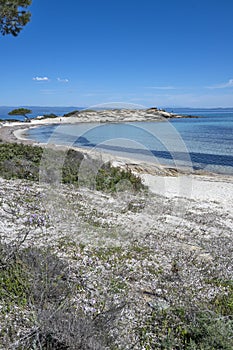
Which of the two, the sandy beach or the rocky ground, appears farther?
the sandy beach

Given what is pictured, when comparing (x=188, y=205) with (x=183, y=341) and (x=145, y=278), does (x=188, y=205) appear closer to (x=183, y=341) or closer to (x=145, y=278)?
(x=145, y=278)

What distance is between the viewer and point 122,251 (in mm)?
6121

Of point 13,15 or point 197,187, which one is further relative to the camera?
point 197,187

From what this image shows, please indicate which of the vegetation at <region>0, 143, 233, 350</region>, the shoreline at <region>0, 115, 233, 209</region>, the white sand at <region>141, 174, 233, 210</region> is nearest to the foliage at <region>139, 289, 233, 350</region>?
the vegetation at <region>0, 143, 233, 350</region>

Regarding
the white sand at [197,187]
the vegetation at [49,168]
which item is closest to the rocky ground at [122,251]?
the vegetation at [49,168]

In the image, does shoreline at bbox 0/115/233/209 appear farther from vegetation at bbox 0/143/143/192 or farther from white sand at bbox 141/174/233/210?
vegetation at bbox 0/143/143/192

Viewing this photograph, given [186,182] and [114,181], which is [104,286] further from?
[186,182]

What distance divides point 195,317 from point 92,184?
27.2ft

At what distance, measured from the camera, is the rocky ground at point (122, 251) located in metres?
3.87

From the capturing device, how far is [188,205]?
11.6 metres

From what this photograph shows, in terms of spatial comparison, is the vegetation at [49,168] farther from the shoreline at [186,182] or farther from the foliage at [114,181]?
the shoreline at [186,182]

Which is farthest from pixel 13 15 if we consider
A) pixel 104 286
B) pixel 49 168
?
pixel 104 286

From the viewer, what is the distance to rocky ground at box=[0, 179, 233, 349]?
3867mm

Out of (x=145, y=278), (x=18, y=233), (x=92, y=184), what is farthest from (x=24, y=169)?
(x=145, y=278)
